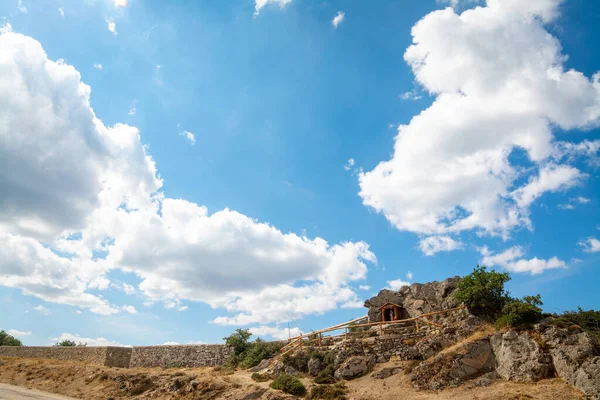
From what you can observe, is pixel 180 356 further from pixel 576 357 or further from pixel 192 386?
pixel 576 357

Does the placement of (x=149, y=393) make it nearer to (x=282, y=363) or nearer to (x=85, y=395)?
(x=85, y=395)

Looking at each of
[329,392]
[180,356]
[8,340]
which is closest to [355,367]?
[329,392]

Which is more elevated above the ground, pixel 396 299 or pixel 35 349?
pixel 396 299

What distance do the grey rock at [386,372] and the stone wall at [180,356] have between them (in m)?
20.7

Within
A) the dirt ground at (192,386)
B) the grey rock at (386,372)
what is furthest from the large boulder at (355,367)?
the grey rock at (386,372)

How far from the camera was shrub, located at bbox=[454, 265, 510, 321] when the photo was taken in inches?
1090

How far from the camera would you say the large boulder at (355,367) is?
2681 cm

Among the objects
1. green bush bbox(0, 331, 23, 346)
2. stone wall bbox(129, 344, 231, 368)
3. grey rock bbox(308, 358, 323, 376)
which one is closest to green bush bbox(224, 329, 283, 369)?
stone wall bbox(129, 344, 231, 368)

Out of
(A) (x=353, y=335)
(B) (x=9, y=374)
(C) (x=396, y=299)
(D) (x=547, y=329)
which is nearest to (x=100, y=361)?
(B) (x=9, y=374)

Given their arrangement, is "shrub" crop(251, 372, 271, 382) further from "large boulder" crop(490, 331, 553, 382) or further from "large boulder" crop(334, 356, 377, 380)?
"large boulder" crop(490, 331, 553, 382)

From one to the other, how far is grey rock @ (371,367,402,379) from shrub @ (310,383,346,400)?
253cm

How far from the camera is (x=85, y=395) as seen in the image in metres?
33.4

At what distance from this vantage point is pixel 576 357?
20.1 m

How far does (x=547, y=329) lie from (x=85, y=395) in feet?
127
